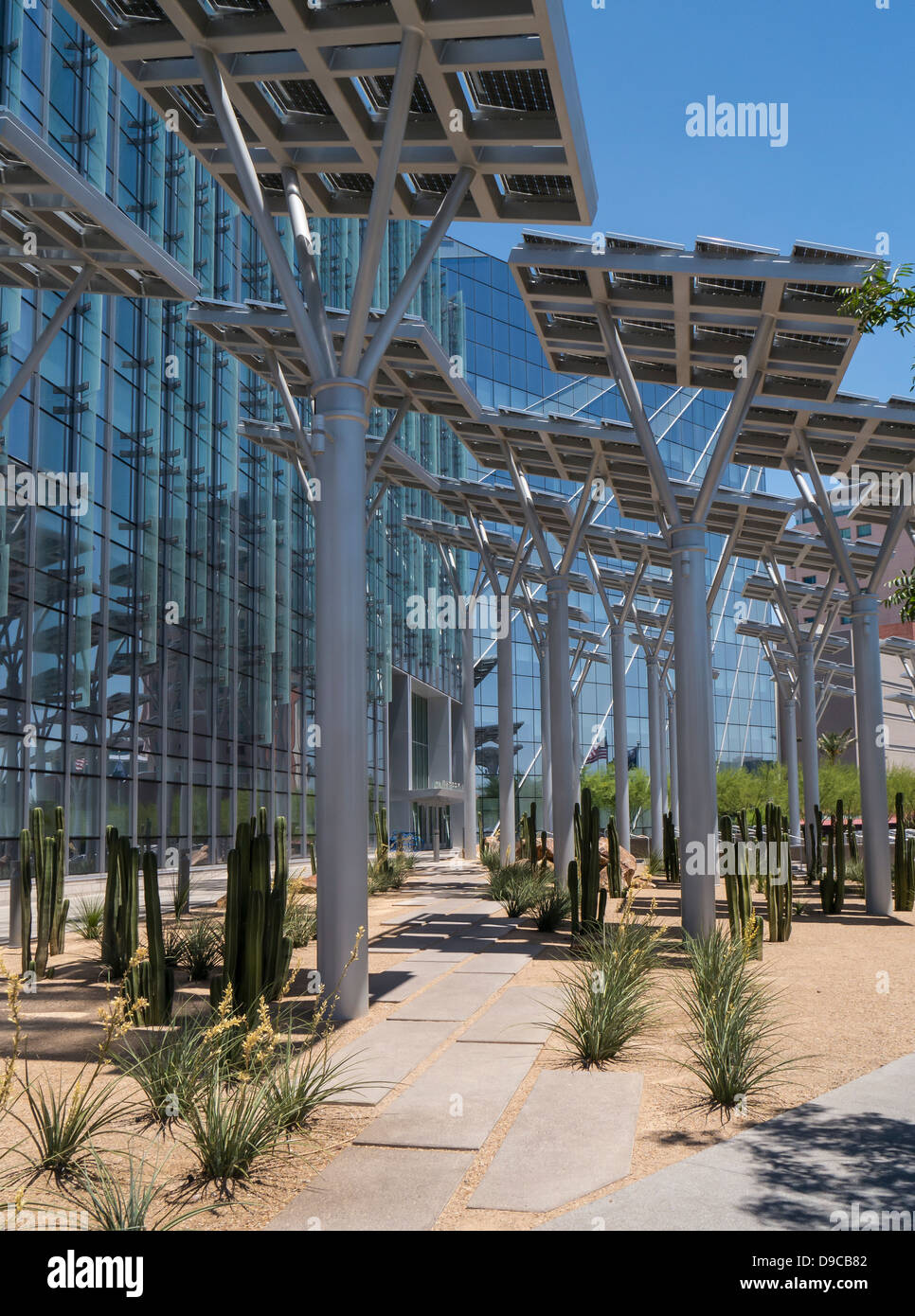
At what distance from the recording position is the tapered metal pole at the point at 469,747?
27844mm

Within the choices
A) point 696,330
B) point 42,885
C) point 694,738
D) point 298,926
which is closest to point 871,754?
point 694,738

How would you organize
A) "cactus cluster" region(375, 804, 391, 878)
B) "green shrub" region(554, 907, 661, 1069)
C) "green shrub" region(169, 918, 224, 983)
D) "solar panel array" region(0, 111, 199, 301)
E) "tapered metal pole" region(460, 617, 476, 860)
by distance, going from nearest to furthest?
"green shrub" region(554, 907, 661, 1069)
"green shrub" region(169, 918, 224, 983)
"solar panel array" region(0, 111, 199, 301)
"cactus cluster" region(375, 804, 391, 878)
"tapered metal pole" region(460, 617, 476, 860)

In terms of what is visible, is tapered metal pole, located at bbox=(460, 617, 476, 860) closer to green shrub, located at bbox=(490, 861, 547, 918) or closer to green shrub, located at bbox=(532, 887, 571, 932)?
green shrub, located at bbox=(490, 861, 547, 918)

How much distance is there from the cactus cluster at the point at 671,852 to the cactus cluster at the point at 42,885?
44.3ft

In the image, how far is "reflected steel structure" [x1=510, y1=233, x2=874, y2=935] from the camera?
11211mm

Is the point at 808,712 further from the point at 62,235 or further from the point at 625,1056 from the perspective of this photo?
the point at 625,1056

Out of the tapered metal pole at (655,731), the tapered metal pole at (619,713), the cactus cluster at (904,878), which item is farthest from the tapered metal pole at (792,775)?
the cactus cluster at (904,878)

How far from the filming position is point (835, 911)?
1589 cm

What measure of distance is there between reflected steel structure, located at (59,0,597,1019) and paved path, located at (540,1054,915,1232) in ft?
11.7

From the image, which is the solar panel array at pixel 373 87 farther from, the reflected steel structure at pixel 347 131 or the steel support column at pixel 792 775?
the steel support column at pixel 792 775

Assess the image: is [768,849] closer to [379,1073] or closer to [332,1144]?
[379,1073]

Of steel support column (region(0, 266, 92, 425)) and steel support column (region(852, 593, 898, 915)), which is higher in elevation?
steel support column (region(0, 266, 92, 425))

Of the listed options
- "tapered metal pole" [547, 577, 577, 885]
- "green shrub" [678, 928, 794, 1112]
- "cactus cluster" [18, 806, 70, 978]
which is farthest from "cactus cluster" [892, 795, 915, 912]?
"cactus cluster" [18, 806, 70, 978]

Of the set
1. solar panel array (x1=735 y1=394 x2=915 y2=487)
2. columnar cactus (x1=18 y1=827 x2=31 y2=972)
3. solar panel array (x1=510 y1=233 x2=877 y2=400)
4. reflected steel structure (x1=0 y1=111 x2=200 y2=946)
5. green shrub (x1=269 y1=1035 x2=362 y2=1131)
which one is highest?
reflected steel structure (x1=0 y1=111 x2=200 y2=946)
